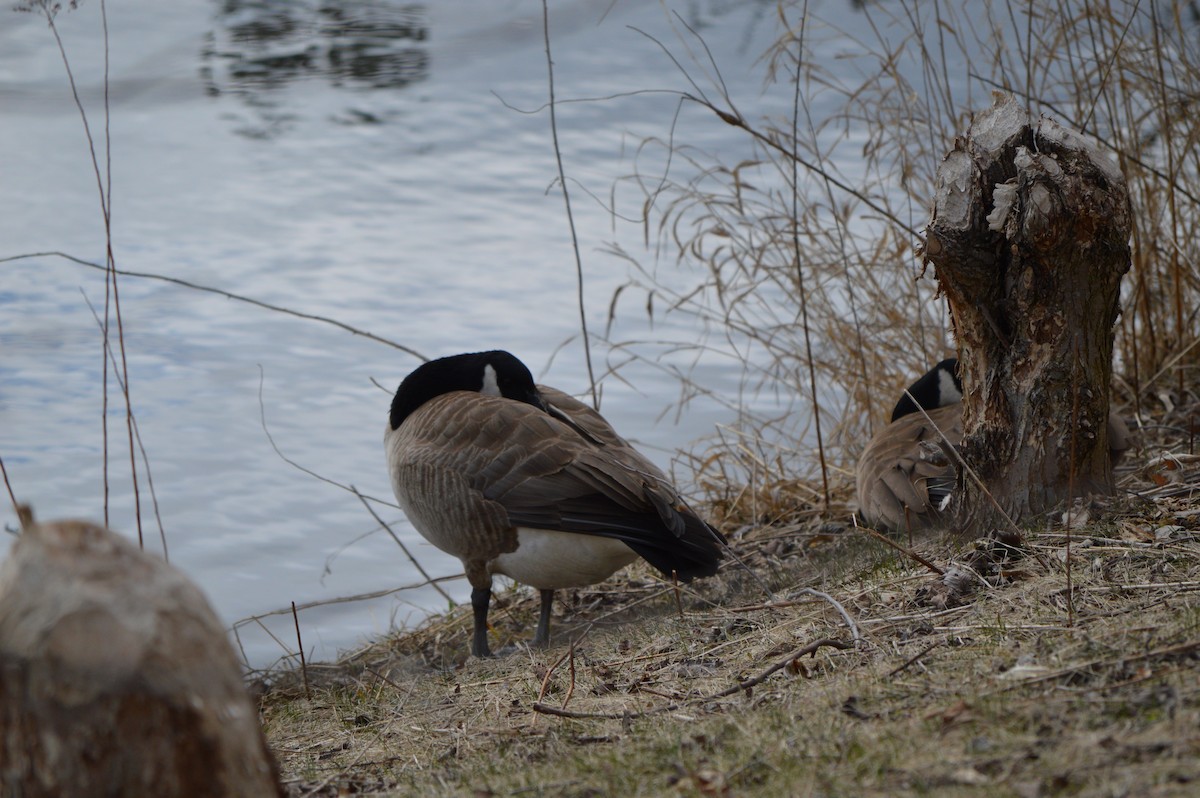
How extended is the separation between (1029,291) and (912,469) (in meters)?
1.11

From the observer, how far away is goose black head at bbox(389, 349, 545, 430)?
540 centimetres

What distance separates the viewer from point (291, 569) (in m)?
6.94

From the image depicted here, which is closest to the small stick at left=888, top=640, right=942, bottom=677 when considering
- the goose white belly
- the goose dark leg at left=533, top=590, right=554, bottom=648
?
the goose white belly

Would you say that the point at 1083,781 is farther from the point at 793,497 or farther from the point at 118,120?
the point at 118,120

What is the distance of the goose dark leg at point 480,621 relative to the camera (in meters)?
4.86

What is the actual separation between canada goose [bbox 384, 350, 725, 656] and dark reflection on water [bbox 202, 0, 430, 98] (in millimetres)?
9914

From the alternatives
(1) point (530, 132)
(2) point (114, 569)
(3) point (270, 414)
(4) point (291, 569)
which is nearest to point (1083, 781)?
(2) point (114, 569)

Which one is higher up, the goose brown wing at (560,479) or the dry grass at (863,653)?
the goose brown wing at (560,479)

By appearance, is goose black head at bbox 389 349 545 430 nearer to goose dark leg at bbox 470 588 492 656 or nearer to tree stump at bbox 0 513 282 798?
goose dark leg at bbox 470 588 492 656

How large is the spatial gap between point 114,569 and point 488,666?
275 cm

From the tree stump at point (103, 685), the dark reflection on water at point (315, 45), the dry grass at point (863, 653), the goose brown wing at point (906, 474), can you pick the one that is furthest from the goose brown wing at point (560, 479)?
→ the dark reflection on water at point (315, 45)

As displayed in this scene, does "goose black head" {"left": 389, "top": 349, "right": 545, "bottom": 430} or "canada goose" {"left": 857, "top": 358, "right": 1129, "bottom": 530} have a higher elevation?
"goose black head" {"left": 389, "top": 349, "right": 545, "bottom": 430}

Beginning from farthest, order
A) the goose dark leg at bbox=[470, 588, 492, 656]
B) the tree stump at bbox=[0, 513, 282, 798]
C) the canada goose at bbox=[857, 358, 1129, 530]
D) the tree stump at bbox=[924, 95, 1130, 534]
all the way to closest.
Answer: the goose dark leg at bbox=[470, 588, 492, 656] < the canada goose at bbox=[857, 358, 1129, 530] < the tree stump at bbox=[924, 95, 1130, 534] < the tree stump at bbox=[0, 513, 282, 798]

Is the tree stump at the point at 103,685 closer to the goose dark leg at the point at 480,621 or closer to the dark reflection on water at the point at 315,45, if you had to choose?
the goose dark leg at the point at 480,621
